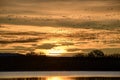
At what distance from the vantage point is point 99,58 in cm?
10025

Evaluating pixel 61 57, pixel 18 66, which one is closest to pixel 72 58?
pixel 61 57

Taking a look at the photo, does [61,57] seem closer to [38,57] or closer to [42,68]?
[38,57]

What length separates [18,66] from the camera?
9494cm

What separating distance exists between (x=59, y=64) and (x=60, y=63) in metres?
2.82

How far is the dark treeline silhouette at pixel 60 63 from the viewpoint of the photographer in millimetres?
94125

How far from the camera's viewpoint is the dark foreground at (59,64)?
94000 millimetres

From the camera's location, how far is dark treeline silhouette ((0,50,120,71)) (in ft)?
309

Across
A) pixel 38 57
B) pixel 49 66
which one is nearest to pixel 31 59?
pixel 38 57

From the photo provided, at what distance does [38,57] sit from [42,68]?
8851 millimetres

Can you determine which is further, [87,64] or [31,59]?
[31,59]

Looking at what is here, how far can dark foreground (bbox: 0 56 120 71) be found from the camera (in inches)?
3701

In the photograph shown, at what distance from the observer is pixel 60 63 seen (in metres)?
101

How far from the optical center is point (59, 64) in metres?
97.8

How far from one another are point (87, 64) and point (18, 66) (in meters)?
12.3
